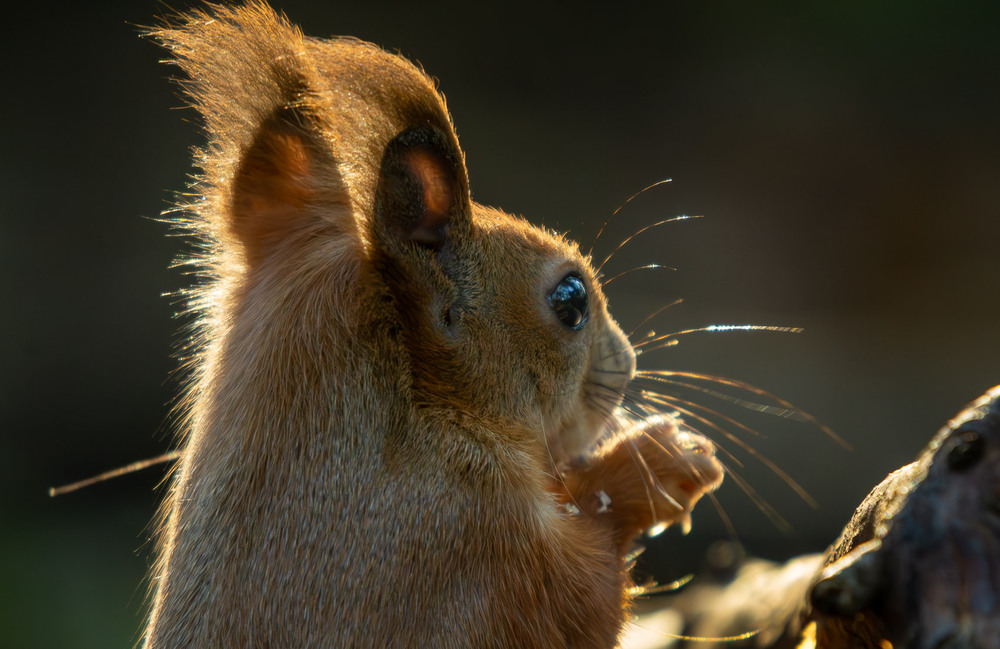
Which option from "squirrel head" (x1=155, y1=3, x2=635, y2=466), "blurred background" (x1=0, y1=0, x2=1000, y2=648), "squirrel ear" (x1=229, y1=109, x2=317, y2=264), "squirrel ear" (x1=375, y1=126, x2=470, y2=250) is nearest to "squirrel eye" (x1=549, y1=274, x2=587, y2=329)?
"squirrel head" (x1=155, y1=3, x2=635, y2=466)

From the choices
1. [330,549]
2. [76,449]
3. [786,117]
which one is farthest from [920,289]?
[76,449]

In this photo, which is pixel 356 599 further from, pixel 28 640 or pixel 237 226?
pixel 28 640

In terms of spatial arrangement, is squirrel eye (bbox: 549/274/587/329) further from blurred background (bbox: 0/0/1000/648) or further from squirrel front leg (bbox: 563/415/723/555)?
blurred background (bbox: 0/0/1000/648)

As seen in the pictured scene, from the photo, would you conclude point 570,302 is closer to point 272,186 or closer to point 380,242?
point 380,242

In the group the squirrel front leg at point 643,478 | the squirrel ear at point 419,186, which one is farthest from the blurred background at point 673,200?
the squirrel ear at point 419,186

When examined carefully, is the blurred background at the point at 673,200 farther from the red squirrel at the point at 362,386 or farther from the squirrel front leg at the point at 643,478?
the red squirrel at the point at 362,386
